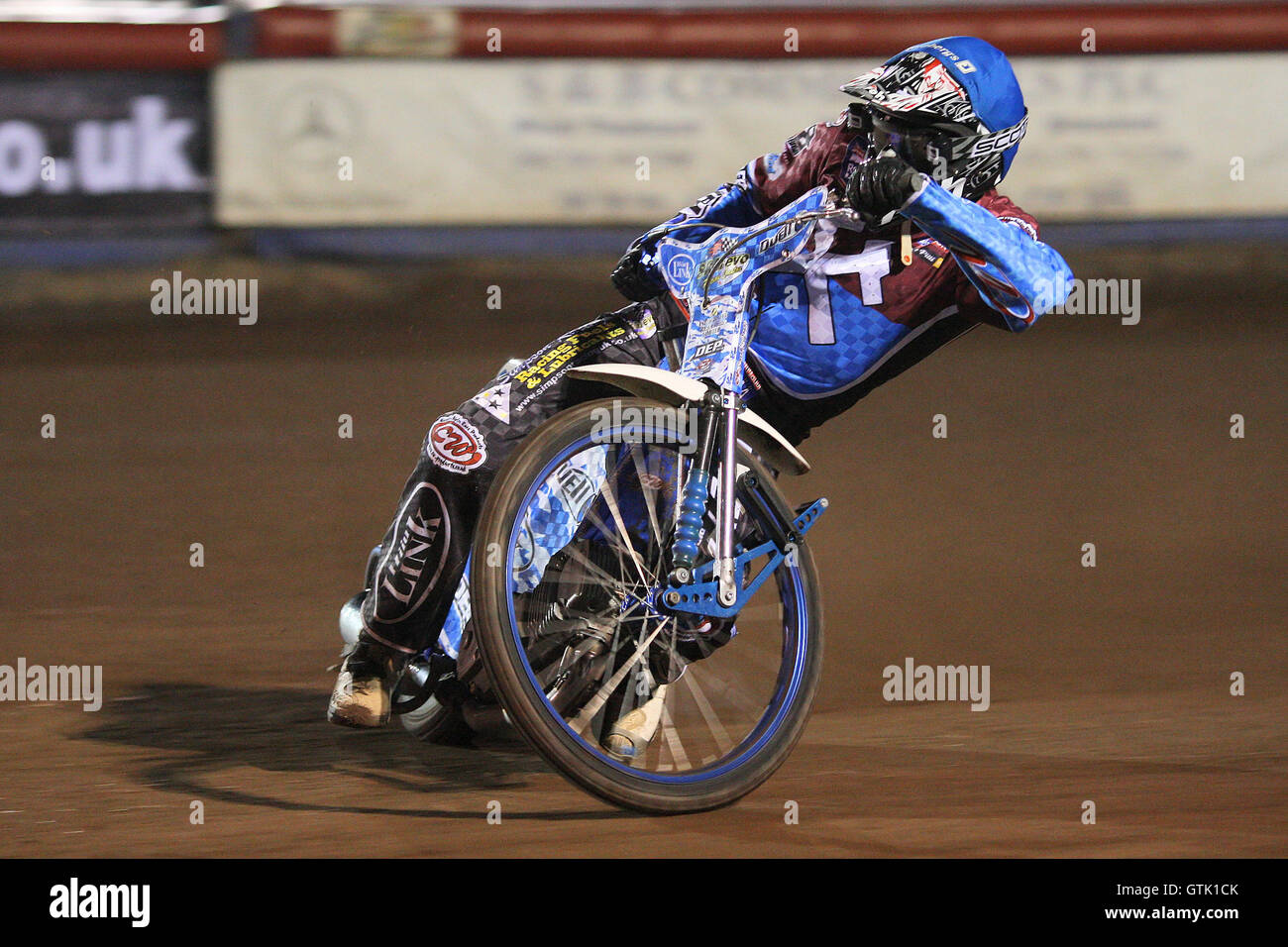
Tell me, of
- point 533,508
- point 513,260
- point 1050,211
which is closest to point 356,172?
point 513,260

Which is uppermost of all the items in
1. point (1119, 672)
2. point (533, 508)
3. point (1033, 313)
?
point (1033, 313)

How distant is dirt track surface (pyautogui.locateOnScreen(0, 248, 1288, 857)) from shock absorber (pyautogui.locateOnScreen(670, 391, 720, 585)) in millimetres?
610

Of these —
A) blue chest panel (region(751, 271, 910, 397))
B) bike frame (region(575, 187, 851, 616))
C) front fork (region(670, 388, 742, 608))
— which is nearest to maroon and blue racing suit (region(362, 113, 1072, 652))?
blue chest panel (region(751, 271, 910, 397))

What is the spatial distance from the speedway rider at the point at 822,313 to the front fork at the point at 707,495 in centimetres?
38

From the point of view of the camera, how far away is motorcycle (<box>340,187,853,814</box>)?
4.15 meters

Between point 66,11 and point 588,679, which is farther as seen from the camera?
point 66,11

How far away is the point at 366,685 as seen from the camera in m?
4.43

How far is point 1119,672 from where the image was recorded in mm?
5684

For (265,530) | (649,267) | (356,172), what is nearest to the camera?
(649,267)

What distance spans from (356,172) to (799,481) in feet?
16.0

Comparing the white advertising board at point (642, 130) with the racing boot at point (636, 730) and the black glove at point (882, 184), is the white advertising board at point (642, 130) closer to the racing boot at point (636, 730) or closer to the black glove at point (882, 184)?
the racing boot at point (636, 730)

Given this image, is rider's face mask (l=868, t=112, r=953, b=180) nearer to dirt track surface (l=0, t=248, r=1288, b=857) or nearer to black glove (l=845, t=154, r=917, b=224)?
black glove (l=845, t=154, r=917, b=224)

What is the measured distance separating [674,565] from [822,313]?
0.78m

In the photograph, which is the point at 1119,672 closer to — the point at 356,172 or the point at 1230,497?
the point at 1230,497
